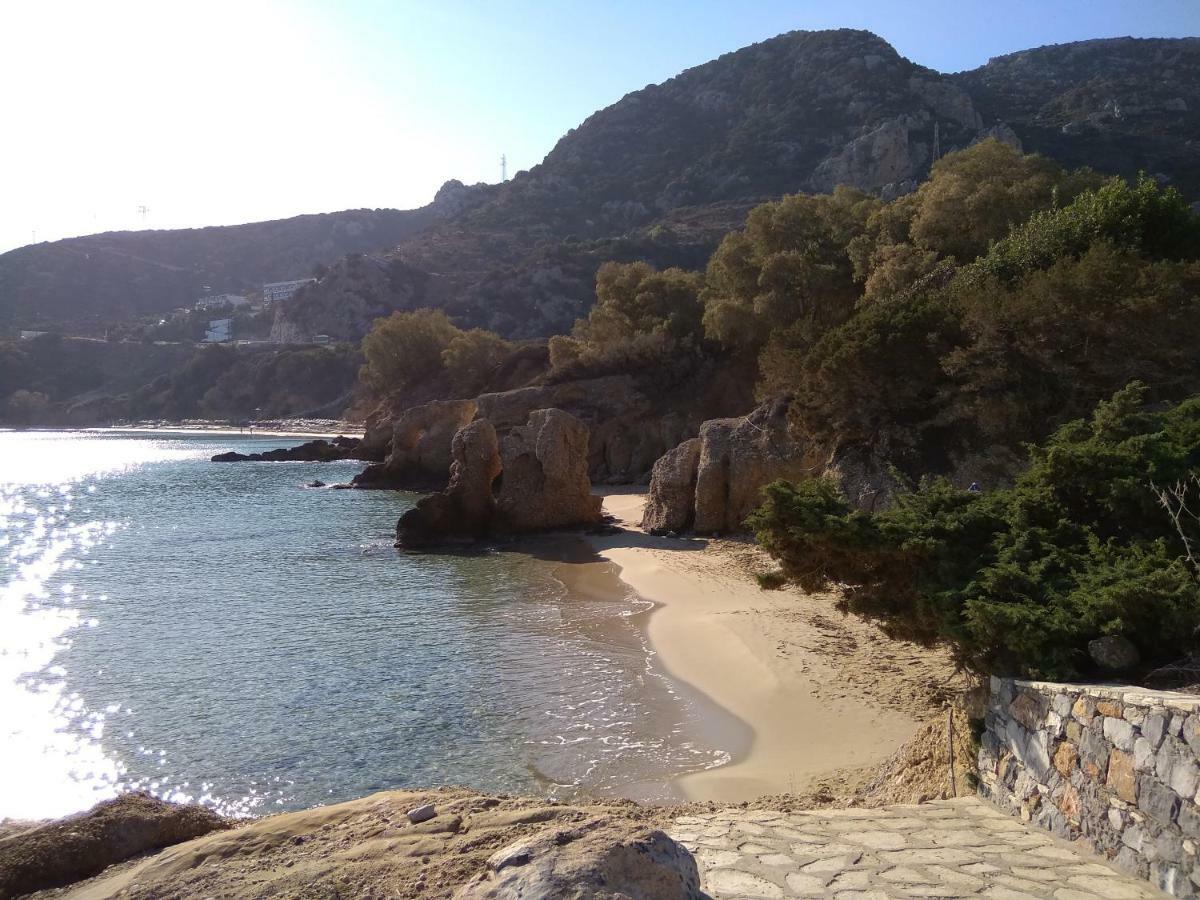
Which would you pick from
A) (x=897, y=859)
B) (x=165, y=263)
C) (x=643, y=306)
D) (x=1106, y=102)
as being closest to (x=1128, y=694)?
(x=897, y=859)

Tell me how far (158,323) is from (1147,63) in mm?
132401

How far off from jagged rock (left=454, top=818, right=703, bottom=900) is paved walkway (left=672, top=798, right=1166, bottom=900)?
85 cm

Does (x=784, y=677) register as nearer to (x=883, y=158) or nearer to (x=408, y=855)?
(x=408, y=855)

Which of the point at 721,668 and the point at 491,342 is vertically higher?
the point at 491,342

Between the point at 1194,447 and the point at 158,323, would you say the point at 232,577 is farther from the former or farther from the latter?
the point at 158,323

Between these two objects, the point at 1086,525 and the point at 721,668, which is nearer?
the point at 1086,525

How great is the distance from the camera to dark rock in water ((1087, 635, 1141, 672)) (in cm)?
569

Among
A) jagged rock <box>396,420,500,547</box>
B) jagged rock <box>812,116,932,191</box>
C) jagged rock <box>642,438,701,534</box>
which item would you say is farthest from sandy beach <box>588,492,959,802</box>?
jagged rock <box>812,116,932,191</box>

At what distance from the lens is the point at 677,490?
23.3 meters

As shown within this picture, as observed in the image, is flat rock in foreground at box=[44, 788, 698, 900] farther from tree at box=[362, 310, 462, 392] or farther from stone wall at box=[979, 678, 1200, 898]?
tree at box=[362, 310, 462, 392]

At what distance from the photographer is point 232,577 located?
20672mm

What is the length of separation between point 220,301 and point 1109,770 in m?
152

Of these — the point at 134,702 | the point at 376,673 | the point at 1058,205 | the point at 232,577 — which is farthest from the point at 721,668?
the point at 1058,205

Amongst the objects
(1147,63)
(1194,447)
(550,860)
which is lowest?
(550,860)
